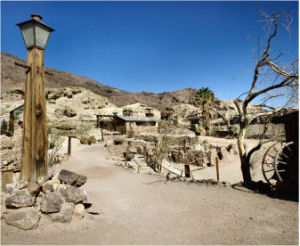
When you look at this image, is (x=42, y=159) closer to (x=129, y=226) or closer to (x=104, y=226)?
(x=104, y=226)

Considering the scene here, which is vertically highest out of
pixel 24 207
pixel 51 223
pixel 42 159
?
pixel 42 159

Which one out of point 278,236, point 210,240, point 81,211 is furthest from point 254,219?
point 81,211

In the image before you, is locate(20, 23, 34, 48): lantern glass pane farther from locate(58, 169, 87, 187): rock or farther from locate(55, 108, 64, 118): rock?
locate(55, 108, 64, 118): rock

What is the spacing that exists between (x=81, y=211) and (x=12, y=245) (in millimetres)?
1076

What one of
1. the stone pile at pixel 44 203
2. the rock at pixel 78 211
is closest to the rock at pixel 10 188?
the stone pile at pixel 44 203

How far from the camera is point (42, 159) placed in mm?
3314

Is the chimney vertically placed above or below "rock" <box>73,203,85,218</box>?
above

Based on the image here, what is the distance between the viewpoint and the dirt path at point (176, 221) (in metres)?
2.86

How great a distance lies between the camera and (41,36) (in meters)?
3.27

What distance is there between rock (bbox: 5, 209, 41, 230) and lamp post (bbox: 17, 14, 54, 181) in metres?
0.62

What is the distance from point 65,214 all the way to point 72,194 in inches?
15.2

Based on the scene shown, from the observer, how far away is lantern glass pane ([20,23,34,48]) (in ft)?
10.4

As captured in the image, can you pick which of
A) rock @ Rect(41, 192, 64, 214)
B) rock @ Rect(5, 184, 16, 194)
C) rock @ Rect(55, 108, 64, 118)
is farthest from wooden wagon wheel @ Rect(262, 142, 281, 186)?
rock @ Rect(55, 108, 64, 118)

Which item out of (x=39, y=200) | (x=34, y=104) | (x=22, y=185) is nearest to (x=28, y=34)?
(x=34, y=104)
